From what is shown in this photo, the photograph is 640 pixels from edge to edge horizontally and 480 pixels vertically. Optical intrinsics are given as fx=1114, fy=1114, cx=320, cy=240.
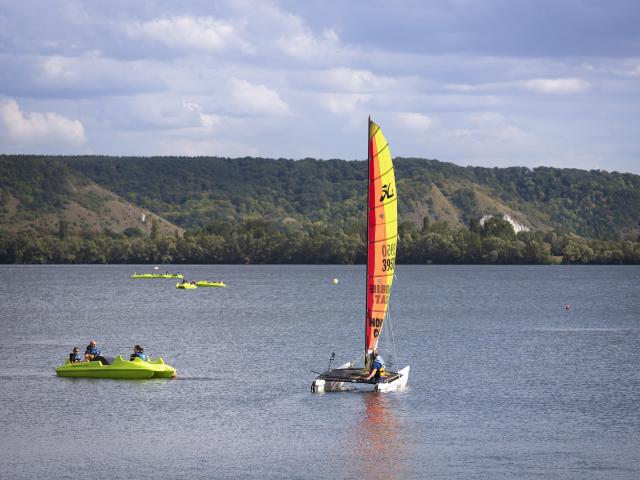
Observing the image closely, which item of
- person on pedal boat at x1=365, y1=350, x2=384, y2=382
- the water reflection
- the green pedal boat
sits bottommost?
the water reflection

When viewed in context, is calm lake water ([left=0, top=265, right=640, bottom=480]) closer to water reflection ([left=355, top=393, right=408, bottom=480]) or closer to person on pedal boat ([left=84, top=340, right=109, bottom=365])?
water reflection ([left=355, top=393, right=408, bottom=480])

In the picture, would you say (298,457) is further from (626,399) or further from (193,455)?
(626,399)

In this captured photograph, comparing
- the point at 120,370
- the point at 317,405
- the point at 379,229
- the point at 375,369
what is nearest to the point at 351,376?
the point at 375,369

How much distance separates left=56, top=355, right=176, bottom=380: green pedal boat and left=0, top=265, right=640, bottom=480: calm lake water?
51cm

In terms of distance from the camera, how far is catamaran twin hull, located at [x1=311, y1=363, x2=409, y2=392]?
161 ft

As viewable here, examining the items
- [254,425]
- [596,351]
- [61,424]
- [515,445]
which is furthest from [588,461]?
[596,351]

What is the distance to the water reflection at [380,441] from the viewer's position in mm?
36250

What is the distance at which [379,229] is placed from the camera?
48438 mm

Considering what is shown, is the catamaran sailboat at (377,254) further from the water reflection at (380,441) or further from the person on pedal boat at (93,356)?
the person on pedal boat at (93,356)

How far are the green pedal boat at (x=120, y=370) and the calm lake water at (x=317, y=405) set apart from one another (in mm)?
508

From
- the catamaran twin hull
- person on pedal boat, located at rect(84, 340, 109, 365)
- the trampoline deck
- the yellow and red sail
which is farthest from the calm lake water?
the yellow and red sail

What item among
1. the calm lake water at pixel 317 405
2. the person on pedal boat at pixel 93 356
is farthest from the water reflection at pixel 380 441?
the person on pedal boat at pixel 93 356

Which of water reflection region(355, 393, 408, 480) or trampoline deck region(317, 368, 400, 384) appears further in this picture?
trampoline deck region(317, 368, 400, 384)

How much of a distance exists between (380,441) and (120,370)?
18.7 metres
